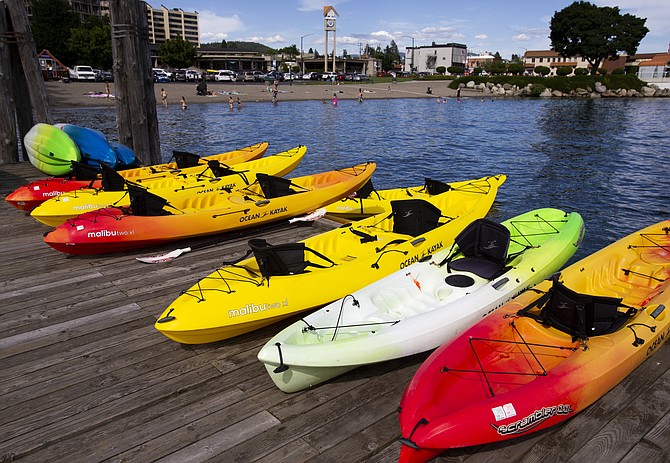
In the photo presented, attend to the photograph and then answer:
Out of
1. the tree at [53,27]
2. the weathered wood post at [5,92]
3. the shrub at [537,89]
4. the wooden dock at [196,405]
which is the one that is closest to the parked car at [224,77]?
the tree at [53,27]

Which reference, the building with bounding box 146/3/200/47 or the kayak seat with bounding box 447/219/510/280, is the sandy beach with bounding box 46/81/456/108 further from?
the building with bounding box 146/3/200/47

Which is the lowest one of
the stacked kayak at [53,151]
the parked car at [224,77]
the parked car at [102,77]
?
the stacked kayak at [53,151]

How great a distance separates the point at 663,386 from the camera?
462cm

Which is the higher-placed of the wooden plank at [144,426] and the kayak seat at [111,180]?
the kayak seat at [111,180]

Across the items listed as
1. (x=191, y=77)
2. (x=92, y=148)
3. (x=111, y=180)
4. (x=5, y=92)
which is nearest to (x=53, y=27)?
(x=191, y=77)

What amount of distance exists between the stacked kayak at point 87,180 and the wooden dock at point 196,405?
13.8 ft

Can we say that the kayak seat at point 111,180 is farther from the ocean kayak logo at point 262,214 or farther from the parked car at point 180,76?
the parked car at point 180,76

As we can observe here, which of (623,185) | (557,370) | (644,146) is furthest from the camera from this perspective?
(644,146)

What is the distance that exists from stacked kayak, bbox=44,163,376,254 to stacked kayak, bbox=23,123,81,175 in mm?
3677

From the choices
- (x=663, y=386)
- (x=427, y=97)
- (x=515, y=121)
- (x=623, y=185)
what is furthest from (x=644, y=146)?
(x=427, y=97)

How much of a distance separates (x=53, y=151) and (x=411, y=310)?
33.2 feet

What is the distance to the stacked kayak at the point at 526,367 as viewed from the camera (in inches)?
142

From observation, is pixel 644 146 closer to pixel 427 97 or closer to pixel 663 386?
pixel 663 386

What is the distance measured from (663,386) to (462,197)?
610 centimetres
